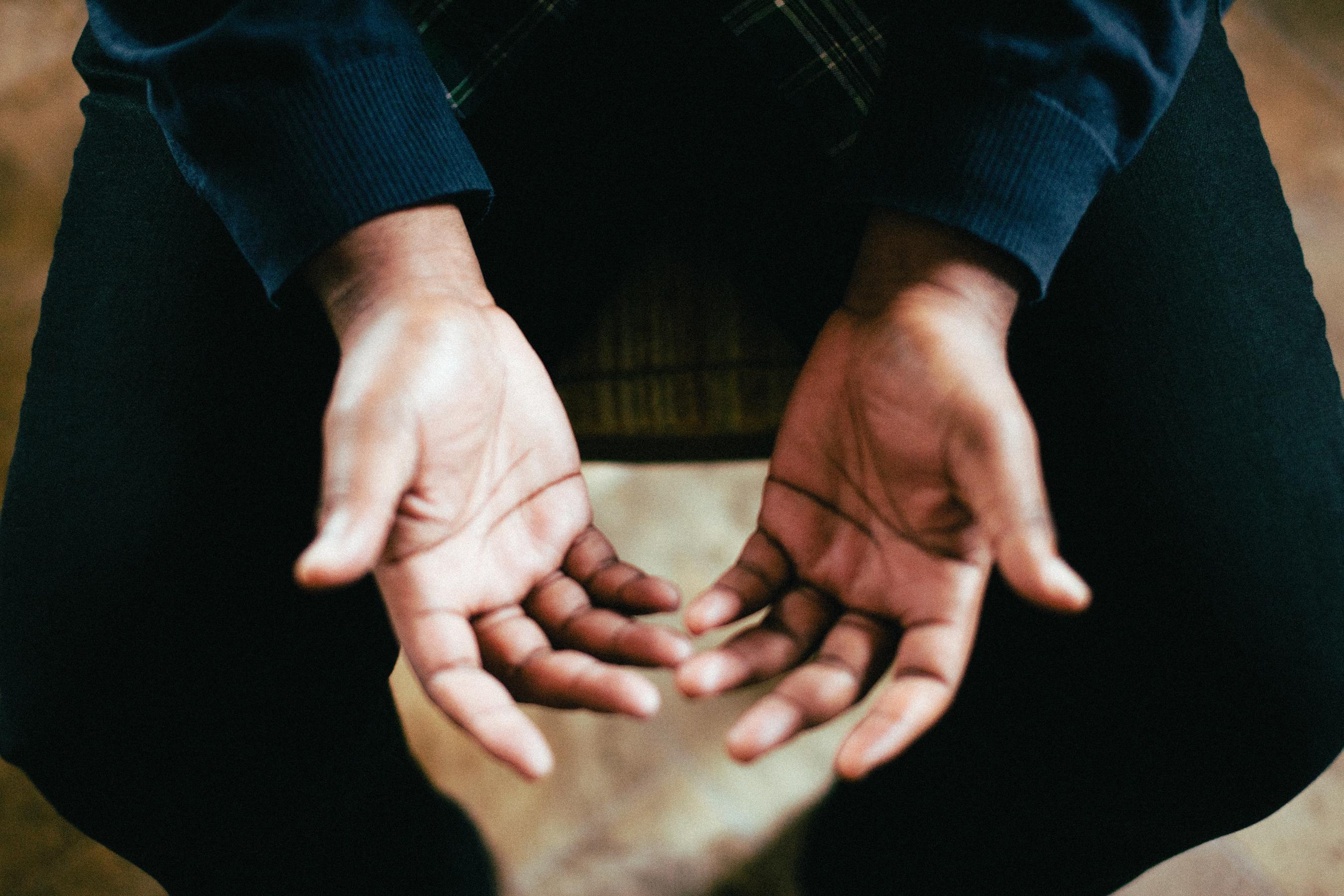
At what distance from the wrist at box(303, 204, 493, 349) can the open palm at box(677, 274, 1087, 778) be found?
236 millimetres

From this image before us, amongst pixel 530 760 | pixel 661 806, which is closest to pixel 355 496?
pixel 530 760

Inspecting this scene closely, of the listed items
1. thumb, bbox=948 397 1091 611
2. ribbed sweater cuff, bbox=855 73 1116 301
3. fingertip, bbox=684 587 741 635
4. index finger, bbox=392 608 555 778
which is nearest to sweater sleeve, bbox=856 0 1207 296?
ribbed sweater cuff, bbox=855 73 1116 301

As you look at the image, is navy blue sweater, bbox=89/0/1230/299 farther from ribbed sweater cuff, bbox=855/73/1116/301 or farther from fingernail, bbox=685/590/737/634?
fingernail, bbox=685/590/737/634

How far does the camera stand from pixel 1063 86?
470mm

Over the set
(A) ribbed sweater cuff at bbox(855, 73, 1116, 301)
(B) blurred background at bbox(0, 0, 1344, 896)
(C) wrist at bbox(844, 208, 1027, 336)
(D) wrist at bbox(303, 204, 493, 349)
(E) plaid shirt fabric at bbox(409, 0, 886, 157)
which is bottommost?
(B) blurred background at bbox(0, 0, 1344, 896)

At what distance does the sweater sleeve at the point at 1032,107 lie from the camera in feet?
1.53

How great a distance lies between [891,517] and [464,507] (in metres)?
0.24

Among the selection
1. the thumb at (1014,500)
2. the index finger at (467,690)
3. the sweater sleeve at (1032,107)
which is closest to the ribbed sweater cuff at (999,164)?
the sweater sleeve at (1032,107)

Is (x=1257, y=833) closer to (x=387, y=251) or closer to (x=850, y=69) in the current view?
(x=850, y=69)

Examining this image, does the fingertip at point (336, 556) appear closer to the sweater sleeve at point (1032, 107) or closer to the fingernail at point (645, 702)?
the fingernail at point (645, 702)

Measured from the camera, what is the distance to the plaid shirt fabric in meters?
0.53

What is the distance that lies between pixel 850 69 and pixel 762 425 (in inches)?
10.0

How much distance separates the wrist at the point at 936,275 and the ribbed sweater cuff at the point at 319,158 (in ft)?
0.89

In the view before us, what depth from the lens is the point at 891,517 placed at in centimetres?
47
